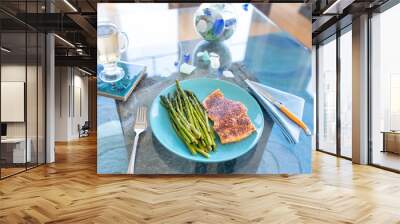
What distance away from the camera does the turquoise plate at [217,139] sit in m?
5.74

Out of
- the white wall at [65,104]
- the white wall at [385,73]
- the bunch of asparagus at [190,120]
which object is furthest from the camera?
the white wall at [65,104]

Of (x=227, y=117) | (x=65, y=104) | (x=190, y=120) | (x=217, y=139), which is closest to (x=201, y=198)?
(x=217, y=139)

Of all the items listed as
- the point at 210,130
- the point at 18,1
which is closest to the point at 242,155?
the point at 210,130

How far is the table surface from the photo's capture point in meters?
5.77

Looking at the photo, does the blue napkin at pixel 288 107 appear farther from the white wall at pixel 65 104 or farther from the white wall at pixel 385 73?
the white wall at pixel 65 104

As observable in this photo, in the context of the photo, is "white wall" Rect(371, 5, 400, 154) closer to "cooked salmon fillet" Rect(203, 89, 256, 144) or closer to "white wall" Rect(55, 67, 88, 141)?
"cooked salmon fillet" Rect(203, 89, 256, 144)

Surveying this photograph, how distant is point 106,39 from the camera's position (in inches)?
230

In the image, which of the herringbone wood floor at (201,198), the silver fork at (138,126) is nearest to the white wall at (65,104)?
the herringbone wood floor at (201,198)

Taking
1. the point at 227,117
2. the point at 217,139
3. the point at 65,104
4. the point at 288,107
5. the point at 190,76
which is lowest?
the point at 217,139

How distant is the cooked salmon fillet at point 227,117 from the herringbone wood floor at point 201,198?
69cm

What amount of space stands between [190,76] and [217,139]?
1.07m

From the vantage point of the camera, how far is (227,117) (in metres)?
5.83

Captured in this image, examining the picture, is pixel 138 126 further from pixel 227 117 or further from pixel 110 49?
pixel 227 117

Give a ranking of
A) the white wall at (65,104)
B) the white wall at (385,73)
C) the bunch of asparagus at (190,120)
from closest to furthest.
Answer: the bunch of asparagus at (190,120), the white wall at (385,73), the white wall at (65,104)
